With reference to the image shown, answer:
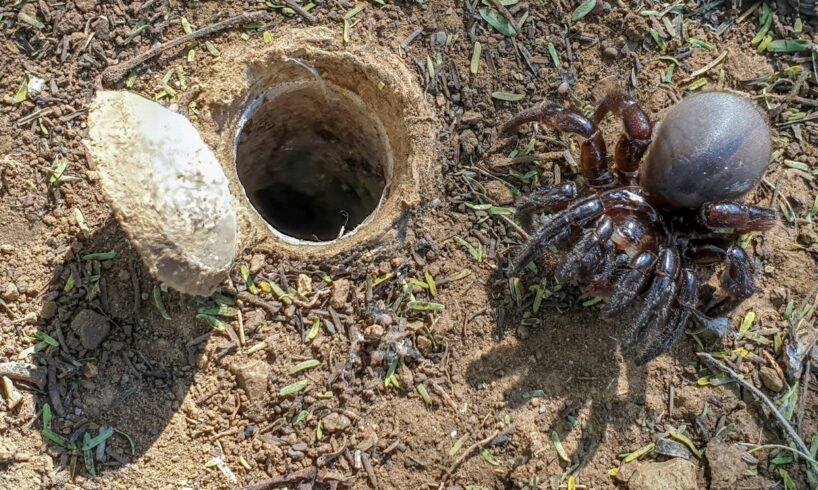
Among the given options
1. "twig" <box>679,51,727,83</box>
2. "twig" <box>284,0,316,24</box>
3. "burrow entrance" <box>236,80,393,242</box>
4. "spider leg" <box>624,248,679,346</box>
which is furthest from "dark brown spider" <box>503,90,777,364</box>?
"twig" <box>284,0,316,24</box>

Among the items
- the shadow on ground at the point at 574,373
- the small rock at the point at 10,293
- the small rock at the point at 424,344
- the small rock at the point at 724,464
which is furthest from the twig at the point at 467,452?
the small rock at the point at 10,293

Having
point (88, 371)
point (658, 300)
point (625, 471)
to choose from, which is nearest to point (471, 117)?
point (658, 300)

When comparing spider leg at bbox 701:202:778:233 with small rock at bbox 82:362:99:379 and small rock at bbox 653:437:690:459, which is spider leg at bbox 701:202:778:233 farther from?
small rock at bbox 82:362:99:379

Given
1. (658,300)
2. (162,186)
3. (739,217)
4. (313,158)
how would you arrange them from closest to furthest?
(162,186) < (658,300) < (739,217) < (313,158)

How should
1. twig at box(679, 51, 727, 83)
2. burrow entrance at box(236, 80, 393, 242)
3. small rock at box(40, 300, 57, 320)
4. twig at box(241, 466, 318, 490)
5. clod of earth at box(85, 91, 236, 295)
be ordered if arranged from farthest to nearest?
burrow entrance at box(236, 80, 393, 242)
twig at box(679, 51, 727, 83)
small rock at box(40, 300, 57, 320)
twig at box(241, 466, 318, 490)
clod of earth at box(85, 91, 236, 295)

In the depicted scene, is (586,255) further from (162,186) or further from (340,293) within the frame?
(162,186)
